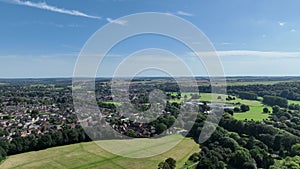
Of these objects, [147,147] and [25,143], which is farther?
[25,143]

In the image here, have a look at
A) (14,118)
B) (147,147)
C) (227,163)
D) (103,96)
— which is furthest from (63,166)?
(103,96)

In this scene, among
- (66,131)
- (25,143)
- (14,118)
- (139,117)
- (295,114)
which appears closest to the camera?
(25,143)

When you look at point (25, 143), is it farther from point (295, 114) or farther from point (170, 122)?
point (295, 114)

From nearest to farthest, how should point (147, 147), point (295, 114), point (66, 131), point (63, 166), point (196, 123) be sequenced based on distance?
1. point (63, 166)
2. point (147, 147)
3. point (66, 131)
4. point (196, 123)
5. point (295, 114)

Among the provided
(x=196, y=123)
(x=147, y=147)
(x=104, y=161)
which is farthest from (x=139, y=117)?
(x=104, y=161)

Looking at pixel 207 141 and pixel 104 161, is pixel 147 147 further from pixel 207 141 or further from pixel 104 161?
pixel 207 141

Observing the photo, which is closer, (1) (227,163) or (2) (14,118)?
(1) (227,163)
